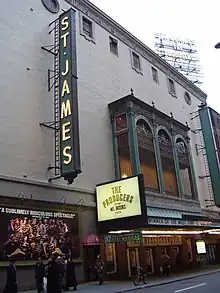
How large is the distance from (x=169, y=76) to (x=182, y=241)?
1570 cm

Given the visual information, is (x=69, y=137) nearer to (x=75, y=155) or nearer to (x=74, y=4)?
(x=75, y=155)

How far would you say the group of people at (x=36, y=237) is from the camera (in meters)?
16.3

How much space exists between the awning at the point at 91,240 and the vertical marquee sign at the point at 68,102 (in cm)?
399

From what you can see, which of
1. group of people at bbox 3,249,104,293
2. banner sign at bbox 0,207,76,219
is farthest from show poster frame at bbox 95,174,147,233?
banner sign at bbox 0,207,76,219

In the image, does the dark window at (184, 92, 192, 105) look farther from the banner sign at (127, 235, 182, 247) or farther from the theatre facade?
the banner sign at (127, 235, 182, 247)

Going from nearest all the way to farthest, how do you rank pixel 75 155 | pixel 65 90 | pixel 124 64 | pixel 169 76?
1. pixel 75 155
2. pixel 65 90
3. pixel 124 64
4. pixel 169 76

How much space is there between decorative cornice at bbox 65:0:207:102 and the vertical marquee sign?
5.46 metres

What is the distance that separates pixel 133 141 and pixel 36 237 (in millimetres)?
8937

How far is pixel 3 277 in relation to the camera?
1535 cm

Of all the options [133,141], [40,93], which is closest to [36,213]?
[40,93]

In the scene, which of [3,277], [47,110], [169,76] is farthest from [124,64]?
[3,277]

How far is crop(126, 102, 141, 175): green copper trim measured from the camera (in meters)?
22.5

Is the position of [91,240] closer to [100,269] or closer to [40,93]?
[100,269]

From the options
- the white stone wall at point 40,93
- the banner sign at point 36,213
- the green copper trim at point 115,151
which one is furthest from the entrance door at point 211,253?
the banner sign at point 36,213
